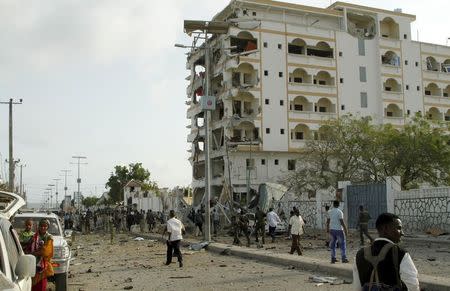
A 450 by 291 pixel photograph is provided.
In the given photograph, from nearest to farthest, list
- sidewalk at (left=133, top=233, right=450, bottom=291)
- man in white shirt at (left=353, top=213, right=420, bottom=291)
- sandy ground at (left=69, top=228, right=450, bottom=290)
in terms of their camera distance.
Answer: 1. man in white shirt at (left=353, top=213, right=420, bottom=291)
2. sidewalk at (left=133, top=233, right=450, bottom=291)
3. sandy ground at (left=69, top=228, right=450, bottom=290)

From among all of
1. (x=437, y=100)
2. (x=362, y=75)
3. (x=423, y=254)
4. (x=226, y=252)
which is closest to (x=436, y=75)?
(x=437, y=100)

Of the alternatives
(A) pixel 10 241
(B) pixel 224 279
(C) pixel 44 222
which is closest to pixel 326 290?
(B) pixel 224 279

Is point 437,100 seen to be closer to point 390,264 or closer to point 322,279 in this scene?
point 322,279

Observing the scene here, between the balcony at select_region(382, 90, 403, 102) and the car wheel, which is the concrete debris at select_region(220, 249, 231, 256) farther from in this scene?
the balcony at select_region(382, 90, 403, 102)

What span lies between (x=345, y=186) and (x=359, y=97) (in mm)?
35070

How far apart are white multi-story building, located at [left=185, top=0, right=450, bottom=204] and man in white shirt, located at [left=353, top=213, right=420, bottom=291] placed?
49930 mm

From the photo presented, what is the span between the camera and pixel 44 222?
9406 mm

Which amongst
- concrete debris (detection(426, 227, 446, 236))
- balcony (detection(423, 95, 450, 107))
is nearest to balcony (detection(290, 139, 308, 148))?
balcony (detection(423, 95, 450, 107))

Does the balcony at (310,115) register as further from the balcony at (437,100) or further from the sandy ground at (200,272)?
the sandy ground at (200,272)

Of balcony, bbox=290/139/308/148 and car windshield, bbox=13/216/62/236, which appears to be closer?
car windshield, bbox=13/216/62/236

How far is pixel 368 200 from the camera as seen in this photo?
2967 centimetres

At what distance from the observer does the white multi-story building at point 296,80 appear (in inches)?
2313

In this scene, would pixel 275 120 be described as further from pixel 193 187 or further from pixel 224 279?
pixel 224 279

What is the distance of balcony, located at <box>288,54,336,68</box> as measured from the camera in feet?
200
